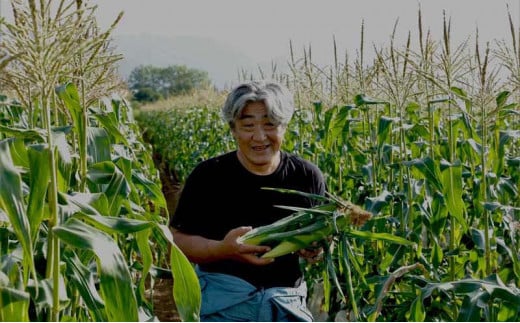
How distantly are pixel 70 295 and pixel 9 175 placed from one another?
3.35ft

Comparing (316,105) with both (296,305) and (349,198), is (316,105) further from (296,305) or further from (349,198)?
(296,305)

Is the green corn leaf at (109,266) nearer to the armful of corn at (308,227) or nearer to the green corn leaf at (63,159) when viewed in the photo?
the green corn leaf at (63,159)

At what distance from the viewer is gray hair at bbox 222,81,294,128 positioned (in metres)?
3.20

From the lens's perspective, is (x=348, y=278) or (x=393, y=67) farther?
(x=393, y=67)

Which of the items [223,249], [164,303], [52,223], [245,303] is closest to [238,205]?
[223,249]

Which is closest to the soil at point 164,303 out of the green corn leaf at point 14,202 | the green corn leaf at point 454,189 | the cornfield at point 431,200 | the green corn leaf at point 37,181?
the cornfield at point 431,200

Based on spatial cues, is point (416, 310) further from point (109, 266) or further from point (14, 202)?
point (14, 202)

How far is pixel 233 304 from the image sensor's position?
312 cm

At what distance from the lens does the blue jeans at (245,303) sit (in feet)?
10.2

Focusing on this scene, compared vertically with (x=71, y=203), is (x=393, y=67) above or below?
above

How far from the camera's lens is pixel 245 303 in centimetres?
314

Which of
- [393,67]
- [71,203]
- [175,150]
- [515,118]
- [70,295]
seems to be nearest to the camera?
[71,203]

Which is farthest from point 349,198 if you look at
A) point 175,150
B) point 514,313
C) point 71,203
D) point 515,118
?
point 175,150

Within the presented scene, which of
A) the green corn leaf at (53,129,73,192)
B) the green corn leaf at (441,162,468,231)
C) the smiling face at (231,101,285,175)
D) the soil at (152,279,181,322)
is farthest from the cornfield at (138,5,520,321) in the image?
the soil at (152,279,181,322)
